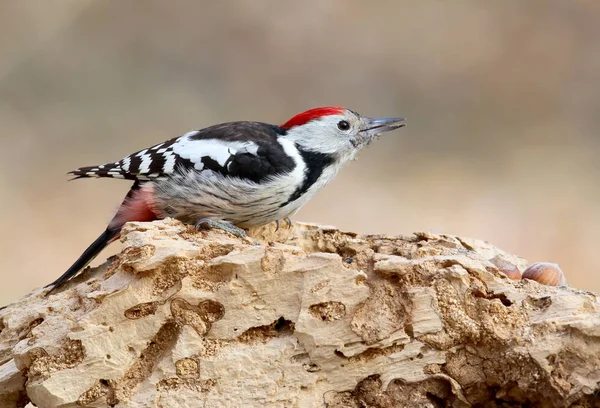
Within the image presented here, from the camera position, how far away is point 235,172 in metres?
2.58

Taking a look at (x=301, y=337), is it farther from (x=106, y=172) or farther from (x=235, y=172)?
(x=106, y=172)

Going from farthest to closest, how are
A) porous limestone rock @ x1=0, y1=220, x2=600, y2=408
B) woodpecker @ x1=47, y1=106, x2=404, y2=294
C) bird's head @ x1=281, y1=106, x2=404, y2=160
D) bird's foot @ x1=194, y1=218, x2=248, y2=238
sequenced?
bird's head @ x1=281, y1=106, x2=404, y2=160, woodpecker @ x1=47, y1=106, x2=404, y2=294, bird's foot @ x1=194, y1=218, x2=248, y2=238, porous limestone rock @ x1=0, y1=220, x2=600, y2=408

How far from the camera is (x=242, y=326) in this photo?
189 centimetres

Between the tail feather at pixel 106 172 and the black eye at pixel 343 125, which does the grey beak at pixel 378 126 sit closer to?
the black eye at pixel 343 125

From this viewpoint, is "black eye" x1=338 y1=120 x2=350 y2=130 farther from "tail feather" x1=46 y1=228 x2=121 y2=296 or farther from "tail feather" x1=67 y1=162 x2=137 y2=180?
"tail feather" x1=46 y1=228 x2=121 y2=296

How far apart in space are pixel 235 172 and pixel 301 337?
829mm

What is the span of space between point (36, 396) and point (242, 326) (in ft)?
1.53

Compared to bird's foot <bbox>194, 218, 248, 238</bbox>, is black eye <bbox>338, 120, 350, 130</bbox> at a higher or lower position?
higher

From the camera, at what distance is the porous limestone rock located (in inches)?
72.3

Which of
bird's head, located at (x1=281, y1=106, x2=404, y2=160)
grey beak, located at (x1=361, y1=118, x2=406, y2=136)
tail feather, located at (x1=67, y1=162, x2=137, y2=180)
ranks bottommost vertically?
tail feather, located at (x1=67, y1=162, x2=137, y2=180)

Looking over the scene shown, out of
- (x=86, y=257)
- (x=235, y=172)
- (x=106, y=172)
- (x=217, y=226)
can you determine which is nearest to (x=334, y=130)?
(x=235, y=172)

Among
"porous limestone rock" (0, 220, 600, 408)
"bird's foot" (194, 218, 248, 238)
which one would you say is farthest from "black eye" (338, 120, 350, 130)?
"porous limestone rock" (0, 220, 600, 408)

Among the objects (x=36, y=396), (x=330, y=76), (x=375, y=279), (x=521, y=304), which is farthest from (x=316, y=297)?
(x=330, y=76)

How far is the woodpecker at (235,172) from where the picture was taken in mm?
2557
